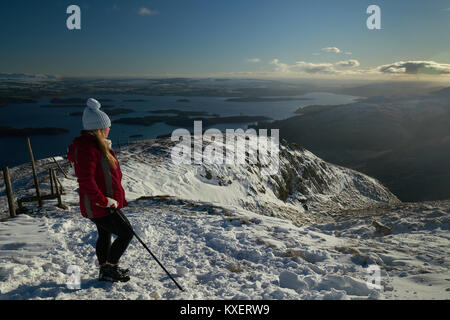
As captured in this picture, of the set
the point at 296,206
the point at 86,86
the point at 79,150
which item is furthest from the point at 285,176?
the point at 86,86

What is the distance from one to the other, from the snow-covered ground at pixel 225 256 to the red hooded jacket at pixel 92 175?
1.59 metres

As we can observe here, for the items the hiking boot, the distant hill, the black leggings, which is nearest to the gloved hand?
the black leggings

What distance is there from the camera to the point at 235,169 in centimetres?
2423

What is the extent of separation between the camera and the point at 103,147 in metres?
3.79

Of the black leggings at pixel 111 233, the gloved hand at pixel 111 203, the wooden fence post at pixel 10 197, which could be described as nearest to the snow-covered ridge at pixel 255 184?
the wooden fence post at pixel 10 197

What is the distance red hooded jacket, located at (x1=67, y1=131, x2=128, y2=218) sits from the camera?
360 centimetres

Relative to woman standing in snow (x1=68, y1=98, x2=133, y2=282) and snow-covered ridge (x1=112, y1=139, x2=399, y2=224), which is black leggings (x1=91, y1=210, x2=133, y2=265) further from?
snow-covered ridge (x1=112, y1=139, x2=399, y2=224)

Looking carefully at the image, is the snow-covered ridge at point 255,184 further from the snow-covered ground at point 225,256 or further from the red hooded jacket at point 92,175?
the red hooded jacket at point 92,175

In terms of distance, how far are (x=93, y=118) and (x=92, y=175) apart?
0.91 meters

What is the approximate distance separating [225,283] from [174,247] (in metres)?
2.21

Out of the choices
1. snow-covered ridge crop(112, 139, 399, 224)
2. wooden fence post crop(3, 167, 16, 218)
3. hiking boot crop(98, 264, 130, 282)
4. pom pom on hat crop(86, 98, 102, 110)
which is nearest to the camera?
pom pom on hat crop(86, 98, 102, 110)

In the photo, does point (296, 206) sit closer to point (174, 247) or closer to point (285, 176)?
point (285, 176)

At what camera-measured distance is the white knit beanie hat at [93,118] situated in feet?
12.5

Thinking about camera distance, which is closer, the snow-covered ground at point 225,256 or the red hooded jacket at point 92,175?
the red hooded jacket at point 92,175
